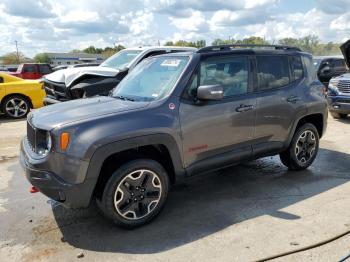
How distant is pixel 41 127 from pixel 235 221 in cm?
224

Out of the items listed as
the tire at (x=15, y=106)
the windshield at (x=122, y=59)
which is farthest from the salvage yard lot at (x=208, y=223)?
the tire at (x=15, y=106)

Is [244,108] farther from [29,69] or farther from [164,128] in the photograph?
[29,69]

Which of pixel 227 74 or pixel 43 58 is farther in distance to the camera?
pixel 43 58

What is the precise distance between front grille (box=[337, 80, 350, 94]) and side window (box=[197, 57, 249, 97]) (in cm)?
617

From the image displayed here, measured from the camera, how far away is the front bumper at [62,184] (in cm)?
359

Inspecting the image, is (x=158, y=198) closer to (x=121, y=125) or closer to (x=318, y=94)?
(x=121, y=125)

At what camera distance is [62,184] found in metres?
3.59

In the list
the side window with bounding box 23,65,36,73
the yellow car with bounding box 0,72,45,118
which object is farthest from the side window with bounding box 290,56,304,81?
the side window with bounding box 23,65,36,73

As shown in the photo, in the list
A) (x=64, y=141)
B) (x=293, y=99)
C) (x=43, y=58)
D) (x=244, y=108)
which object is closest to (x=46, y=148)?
(x=64, y=141)

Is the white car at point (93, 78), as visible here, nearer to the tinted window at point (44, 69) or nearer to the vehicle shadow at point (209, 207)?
the vehicle shadow at point (209, 207)

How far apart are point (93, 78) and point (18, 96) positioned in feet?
13.3

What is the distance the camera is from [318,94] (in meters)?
5.81

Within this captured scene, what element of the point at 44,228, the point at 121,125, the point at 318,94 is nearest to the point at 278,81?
the point at 318,94

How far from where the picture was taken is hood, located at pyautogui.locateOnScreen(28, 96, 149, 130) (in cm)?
380
